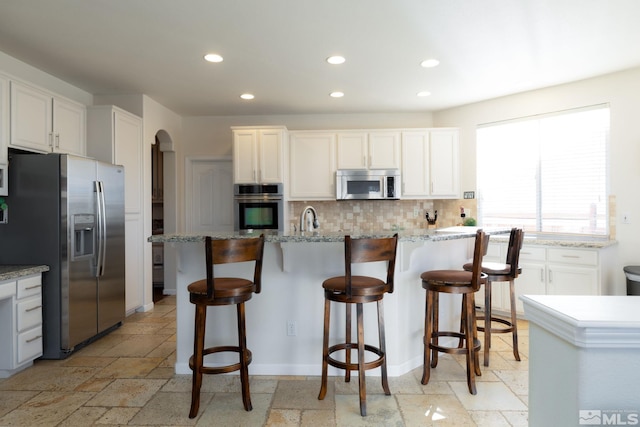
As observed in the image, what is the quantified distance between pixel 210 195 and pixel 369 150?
2.39 meters

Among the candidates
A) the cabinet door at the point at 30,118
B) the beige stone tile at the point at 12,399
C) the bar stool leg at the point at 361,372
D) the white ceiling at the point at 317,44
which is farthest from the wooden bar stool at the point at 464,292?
the cabinet door at the point at 30,118

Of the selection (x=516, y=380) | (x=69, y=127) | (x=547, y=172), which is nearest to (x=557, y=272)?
(x=547, y=172)

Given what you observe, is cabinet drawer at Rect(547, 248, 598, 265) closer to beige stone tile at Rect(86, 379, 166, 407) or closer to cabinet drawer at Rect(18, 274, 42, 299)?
beige stone tile at Rect(86, 379, 166, 407)

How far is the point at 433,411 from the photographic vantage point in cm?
232

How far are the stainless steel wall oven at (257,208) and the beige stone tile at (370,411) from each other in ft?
9.41

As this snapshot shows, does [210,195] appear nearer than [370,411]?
No

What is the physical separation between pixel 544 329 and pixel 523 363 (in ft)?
7.99

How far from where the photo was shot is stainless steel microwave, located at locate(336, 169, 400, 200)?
522 cm

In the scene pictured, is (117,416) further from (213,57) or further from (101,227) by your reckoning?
(213,57)

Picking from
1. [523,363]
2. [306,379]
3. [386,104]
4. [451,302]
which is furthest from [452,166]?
[306,379]

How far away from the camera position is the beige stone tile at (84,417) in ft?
7.31

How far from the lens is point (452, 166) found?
524 cm

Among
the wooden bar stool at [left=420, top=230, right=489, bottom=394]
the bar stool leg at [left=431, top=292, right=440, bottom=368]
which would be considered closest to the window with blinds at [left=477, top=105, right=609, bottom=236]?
the wooden bar stool at [left=420, top=230, right=489, bottom=394]

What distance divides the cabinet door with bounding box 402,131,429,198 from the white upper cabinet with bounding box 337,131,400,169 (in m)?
0.12
